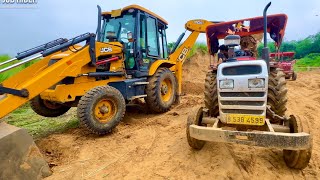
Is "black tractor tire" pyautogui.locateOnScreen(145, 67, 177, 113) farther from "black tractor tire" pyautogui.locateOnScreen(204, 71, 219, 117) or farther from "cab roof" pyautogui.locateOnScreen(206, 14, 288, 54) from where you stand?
"black tractor tire" pyautogui.locateOnScreen(204, 71, 219, 117)

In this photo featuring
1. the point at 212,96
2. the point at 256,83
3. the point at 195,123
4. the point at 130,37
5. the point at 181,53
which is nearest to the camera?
the point at 256,83

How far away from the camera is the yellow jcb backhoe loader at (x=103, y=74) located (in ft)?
16.0

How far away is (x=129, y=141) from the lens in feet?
16.3

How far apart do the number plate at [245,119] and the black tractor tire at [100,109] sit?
2.49 meters

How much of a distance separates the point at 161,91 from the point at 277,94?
3.88 m

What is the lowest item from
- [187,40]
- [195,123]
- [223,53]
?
[195,123]

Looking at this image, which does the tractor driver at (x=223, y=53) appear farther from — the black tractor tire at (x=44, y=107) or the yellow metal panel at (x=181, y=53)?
the black tractor tire at (x=44, y=107)

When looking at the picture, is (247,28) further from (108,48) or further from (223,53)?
(108,48)

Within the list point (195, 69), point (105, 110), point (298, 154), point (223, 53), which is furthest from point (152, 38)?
point (195, 69)

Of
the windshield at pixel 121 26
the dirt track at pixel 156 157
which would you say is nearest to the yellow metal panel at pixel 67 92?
the dirt track at pixel 156 157

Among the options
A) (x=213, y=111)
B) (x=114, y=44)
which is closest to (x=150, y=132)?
(x=213, y=111)

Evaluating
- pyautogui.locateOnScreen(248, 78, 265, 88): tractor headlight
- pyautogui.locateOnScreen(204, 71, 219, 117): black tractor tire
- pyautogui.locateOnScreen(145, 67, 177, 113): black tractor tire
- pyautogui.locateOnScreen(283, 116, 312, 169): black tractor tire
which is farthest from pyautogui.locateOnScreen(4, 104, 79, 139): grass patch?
pyautogui.locateOnScreen(283, 116, 312, 169): black tractor tire

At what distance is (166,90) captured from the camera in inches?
294

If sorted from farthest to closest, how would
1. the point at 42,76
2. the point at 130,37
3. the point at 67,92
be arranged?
the point at 130,37 → the point at 67,92 → the point at 42,76
